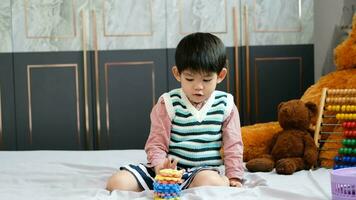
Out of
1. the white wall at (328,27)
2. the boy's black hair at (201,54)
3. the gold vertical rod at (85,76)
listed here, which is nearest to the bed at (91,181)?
the boy's black hair at (201,54)

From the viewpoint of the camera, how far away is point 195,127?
176 cm

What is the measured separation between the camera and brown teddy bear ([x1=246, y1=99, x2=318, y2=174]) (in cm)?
196

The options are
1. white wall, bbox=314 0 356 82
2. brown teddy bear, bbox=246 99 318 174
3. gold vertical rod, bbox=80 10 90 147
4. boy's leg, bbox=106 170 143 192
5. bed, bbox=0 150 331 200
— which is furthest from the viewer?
gold vertical rod, bbox=80 10 90 147

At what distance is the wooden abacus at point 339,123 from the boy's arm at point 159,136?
0.68 meters

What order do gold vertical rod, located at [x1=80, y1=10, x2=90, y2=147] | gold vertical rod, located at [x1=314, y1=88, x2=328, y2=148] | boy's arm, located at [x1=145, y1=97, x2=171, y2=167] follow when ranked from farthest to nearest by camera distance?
gold vertical rod, located at [x1=80, y1=10, x2=90, y2=147] < gold vertical rod, located at [x1=314, y1=88, x2=328, y2=148] < boy's arm, located at [x1=145, y1=97, x2=171, y2=167]

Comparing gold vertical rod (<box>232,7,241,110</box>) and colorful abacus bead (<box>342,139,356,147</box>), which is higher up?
gold vertical rod (<box>232,7,241,110</box>)

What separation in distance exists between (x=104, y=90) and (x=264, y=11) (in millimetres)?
1167

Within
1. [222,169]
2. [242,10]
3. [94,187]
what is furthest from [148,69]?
[94,187]

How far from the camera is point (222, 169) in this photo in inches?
77.2

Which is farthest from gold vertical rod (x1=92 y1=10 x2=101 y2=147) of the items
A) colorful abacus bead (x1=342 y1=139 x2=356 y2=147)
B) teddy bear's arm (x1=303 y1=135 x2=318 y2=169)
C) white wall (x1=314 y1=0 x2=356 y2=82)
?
colorful abacus bead (x1=342 y1=139 x2=356 y2=147)

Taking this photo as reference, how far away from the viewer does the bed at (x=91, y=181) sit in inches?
59.8

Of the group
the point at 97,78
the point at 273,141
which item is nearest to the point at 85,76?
the point at 97,78

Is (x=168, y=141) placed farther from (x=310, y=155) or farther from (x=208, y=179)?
(x=310, y=155)

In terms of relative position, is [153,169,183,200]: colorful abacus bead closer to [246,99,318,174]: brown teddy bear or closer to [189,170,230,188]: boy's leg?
[189,170,230,188]: boy's leg
